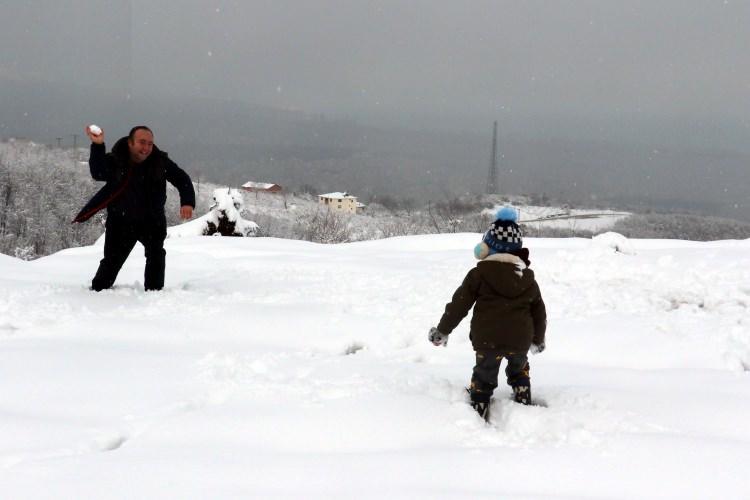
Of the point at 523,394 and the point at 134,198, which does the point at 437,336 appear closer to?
the point at 523,394

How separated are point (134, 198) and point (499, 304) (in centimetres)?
461

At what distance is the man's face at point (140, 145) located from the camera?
19.8 feet

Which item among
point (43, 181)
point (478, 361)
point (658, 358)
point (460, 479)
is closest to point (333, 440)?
point (460, 479)

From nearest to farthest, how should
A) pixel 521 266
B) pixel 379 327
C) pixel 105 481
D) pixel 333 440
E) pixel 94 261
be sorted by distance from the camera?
pixel 105 481, pixel 333 440, pixel 521 266, pixel 379 327, pixel 94 261

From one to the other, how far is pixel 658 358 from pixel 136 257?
8120 millimetres

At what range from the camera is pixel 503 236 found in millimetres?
3539

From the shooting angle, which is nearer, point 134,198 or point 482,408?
point 482,408

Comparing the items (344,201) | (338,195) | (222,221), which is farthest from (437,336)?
(338,195)

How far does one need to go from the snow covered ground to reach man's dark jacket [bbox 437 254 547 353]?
466 millimetres

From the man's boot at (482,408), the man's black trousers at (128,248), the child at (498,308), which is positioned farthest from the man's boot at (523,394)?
the man's black trousers at (128,248)

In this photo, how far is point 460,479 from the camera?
262 cm

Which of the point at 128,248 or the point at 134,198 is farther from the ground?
the point at 134,198

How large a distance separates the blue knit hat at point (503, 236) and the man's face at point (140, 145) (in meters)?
4.32

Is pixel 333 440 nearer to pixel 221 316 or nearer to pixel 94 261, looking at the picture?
pixel 221 316
